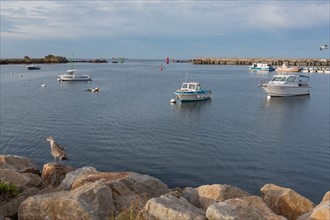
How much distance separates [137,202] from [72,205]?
4.94 ft

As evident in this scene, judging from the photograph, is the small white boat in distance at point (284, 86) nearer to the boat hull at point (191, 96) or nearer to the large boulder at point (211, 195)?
the boat hull at point (191, 96)

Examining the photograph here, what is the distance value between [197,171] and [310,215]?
40.8 feet

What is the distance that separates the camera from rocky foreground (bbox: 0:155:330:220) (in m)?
7.37

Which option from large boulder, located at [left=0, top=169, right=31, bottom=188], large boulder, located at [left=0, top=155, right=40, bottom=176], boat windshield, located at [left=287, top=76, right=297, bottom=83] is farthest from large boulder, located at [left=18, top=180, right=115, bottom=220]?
boat windshield, located at [left=287, top=76, right=297, bottom=83]

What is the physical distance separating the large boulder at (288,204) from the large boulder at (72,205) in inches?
179

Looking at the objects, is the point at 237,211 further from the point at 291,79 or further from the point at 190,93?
the point at 291,79

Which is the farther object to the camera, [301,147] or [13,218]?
[301,147]

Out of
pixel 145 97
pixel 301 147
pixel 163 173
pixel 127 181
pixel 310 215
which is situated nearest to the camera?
pixel 310 215

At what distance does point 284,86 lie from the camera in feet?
172

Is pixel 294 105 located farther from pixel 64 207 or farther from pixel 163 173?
pixel 64 207

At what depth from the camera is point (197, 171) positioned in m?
19.9

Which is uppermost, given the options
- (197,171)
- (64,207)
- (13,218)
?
(64,207)

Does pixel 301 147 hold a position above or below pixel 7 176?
below

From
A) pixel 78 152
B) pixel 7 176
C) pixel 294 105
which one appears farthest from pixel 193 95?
pixel 7 176
